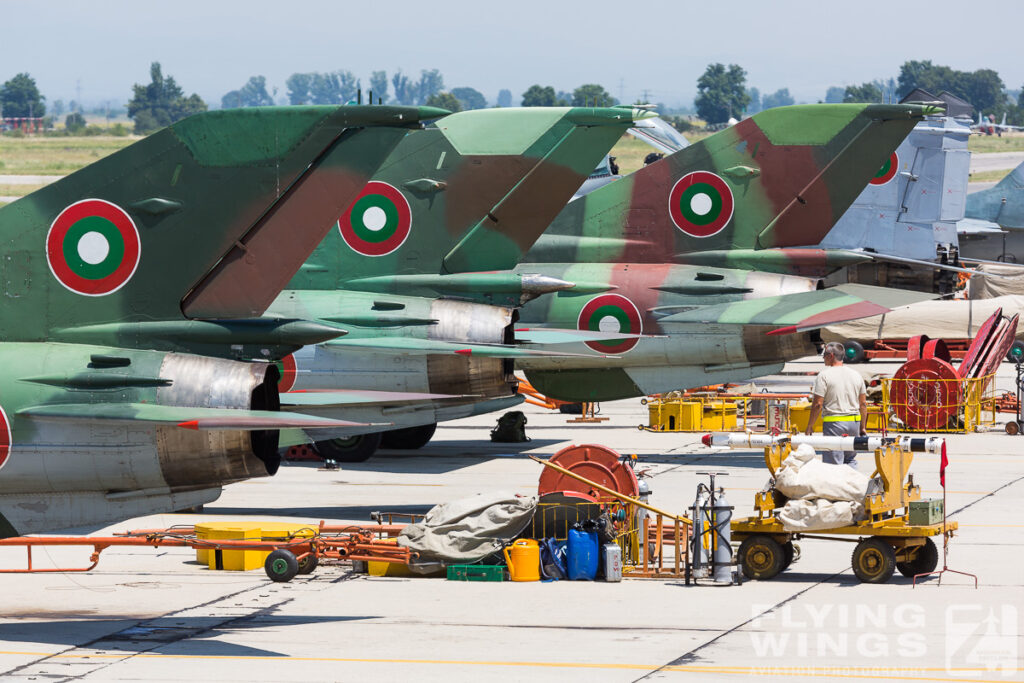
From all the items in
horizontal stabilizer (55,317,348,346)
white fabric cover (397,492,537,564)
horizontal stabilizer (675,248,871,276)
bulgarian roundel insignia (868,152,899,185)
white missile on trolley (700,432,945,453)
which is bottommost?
white fabric cover (397,492,537,564)

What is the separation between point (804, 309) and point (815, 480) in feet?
32.3

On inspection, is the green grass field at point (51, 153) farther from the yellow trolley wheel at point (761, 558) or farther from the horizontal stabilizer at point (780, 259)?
the yellow trolley wheel at point (761, 558)

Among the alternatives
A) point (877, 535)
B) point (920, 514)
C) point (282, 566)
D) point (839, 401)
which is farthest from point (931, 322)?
point (282, 566)

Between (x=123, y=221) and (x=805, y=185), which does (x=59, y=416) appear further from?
(x=805, y=185)

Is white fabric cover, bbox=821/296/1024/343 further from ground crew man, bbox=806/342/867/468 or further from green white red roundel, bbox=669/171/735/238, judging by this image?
ground crew man, bbox=806/342/867/468

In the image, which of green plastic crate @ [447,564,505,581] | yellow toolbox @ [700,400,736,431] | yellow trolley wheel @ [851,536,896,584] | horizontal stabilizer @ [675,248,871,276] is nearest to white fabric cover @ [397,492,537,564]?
green plastic crate @ [447,564,505,581]

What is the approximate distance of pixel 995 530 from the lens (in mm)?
17547

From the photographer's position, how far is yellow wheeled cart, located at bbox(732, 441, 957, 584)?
1448 cm

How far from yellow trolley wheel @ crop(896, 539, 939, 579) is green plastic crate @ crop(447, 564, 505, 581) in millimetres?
4008

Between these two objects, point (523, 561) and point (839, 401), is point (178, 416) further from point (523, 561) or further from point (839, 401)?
point (839, 401)

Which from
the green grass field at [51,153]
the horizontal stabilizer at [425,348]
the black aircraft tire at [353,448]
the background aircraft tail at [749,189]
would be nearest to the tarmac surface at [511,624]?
the horizontal stabilizer at [425,348]

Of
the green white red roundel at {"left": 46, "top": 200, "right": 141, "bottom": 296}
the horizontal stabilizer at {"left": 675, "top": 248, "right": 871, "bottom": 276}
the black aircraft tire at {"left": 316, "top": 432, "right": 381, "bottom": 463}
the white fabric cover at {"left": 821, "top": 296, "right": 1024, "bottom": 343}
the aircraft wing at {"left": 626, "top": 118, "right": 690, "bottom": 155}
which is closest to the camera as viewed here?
the green white red roundel at {"left": 46, "top": 200, "right": 141, "bottom": 296}

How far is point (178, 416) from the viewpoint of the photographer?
1192cm

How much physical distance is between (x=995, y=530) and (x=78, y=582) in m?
10.4
